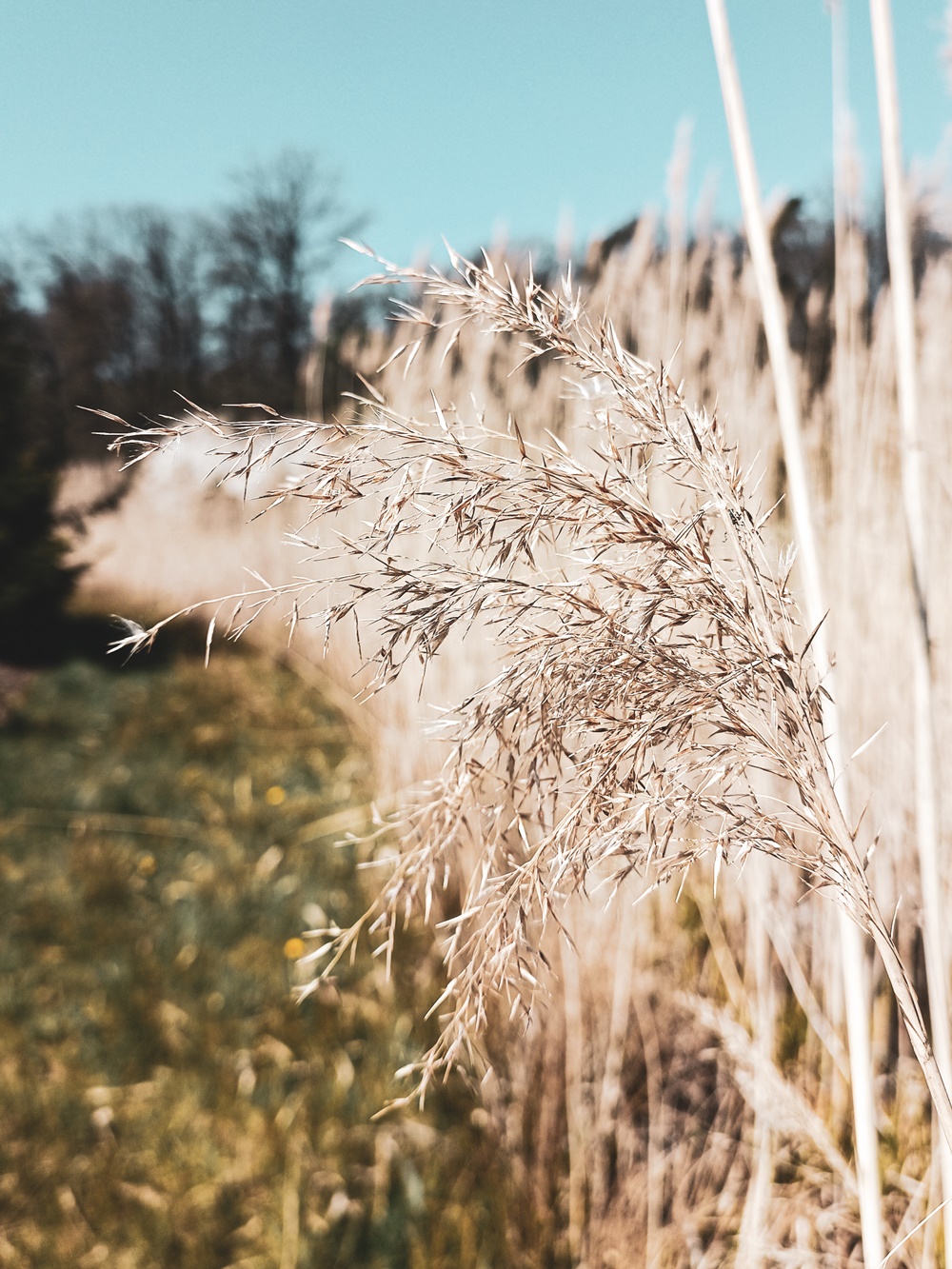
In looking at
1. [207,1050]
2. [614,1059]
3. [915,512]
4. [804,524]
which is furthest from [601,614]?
[207,1050]

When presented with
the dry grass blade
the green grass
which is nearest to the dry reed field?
the dry grass blade

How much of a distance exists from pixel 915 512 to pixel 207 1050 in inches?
73.7

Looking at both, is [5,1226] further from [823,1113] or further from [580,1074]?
[823,1113]

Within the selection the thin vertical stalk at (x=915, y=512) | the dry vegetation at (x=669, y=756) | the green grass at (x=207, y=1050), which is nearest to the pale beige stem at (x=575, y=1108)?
the dry vegetation at (x=669, y=756)

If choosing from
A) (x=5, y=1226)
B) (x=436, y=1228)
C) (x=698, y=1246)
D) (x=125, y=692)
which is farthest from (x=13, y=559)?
(x=698, y=1246)

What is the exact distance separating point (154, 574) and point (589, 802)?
6434 mm

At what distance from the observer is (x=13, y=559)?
5.28m

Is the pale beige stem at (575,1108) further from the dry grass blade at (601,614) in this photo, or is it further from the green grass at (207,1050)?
the dry grass blade at (601,614)

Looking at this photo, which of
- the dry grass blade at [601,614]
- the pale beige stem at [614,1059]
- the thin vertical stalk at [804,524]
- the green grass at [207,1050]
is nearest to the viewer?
the dry grass blade at [601,614]

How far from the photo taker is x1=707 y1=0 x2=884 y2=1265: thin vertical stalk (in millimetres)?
544

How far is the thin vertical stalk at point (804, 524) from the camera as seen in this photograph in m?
0.54

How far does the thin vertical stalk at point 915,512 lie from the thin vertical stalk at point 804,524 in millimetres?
55

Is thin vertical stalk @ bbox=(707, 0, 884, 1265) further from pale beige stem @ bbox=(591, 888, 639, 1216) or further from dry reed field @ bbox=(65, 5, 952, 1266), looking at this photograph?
pale beige stem @ bbox=(591, 888, 639, 1216)

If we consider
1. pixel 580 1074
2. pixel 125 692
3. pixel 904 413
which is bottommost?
pixel 580 1074
